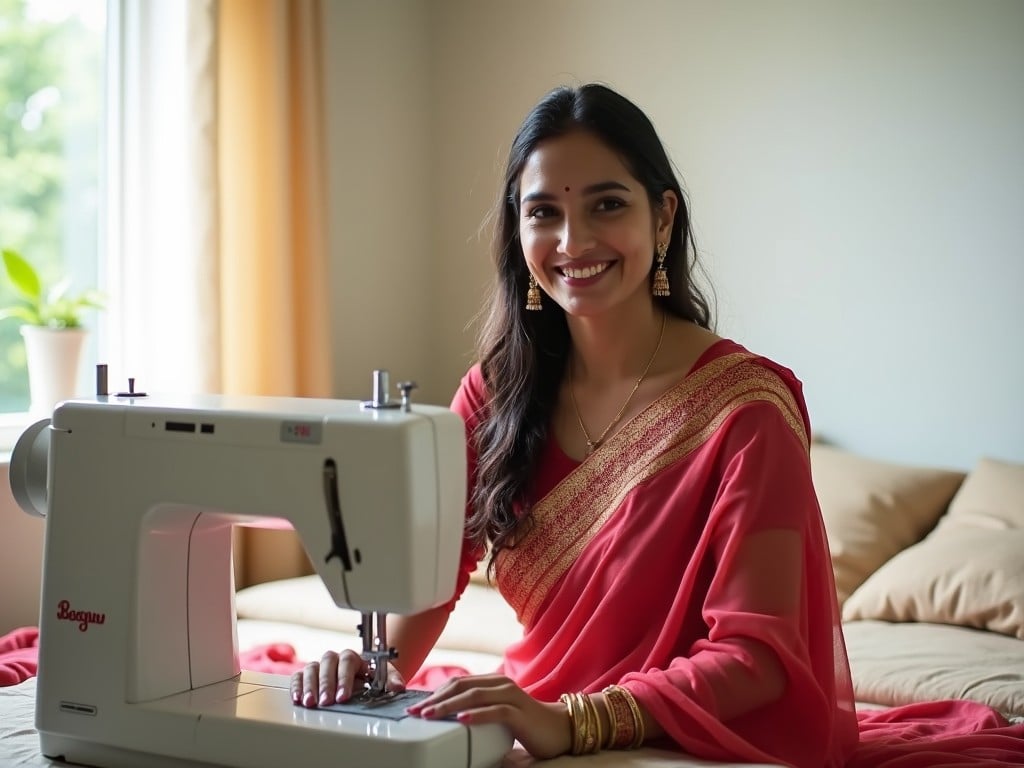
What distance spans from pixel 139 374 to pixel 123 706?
2.00 metres

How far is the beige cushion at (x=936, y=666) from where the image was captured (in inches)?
91.4

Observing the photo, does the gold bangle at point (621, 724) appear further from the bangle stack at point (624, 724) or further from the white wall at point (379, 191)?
the white wall at point (379, 191)

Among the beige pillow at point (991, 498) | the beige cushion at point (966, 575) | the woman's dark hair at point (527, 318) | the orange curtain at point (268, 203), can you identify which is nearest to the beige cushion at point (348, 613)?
the orange curtain at point (268, 203)

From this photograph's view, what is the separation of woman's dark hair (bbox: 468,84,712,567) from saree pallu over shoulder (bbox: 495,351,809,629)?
1.7 inches

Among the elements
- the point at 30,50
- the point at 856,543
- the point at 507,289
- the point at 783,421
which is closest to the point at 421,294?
the point at 30,50

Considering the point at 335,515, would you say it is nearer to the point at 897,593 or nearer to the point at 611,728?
the point at 611,728

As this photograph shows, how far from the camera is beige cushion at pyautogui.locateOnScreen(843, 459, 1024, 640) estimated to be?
2689mm

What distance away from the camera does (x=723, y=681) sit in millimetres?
1434

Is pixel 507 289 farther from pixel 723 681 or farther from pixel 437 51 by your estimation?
pixel 437 51

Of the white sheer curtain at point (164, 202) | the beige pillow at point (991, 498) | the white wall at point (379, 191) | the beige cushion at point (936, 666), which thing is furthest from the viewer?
the white wall at point (379, 191)

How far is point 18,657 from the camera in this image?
204 cm

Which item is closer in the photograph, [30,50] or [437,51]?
[30,50]

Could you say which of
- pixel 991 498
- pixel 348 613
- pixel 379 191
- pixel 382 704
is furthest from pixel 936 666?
pixel 379 191

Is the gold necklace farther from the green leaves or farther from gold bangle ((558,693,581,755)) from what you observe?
the green leaves
